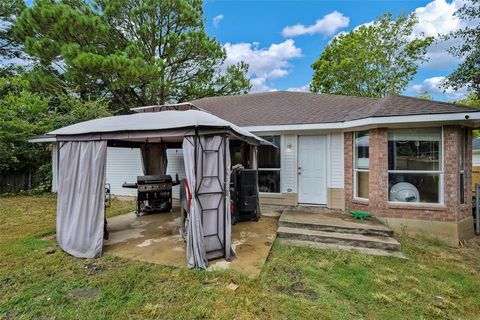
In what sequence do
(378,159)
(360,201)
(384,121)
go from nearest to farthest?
(384,121) → (378,159) → (360,201)

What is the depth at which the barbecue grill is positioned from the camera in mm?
6050

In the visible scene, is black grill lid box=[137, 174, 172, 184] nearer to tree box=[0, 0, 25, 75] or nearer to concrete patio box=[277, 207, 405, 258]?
concrete patio box=[277, 207, 405, 258]

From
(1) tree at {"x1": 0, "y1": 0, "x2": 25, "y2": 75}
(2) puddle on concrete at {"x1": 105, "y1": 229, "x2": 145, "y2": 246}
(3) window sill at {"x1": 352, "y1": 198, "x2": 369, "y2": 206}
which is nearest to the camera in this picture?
(2) puddle on concrete at {"x1": 105, "y1": 229, "x2": 145, "y2": 246}

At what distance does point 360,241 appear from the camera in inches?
170

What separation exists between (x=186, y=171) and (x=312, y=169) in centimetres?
456

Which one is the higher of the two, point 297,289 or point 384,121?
point 384,121

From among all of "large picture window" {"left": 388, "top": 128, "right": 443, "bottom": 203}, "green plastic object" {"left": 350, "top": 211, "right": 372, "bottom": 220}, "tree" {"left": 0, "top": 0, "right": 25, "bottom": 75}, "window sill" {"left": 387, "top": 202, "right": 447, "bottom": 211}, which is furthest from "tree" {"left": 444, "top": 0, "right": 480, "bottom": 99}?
"tree" {"left": 0, "top": 0, "right": 25, "bottom": 75}

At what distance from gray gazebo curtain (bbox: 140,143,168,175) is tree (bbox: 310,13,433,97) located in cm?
1639

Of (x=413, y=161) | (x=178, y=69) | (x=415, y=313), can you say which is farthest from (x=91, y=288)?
(x=178, y=69)

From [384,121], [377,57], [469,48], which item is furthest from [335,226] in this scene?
[377,57]

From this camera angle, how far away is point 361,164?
592 centimetres

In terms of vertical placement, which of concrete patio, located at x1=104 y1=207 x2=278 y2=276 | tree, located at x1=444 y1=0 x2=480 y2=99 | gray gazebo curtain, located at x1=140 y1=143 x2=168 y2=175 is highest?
tree, located at x1=444 y1=0 x2=480 y2=99

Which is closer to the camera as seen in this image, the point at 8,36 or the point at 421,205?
the point at 421,205

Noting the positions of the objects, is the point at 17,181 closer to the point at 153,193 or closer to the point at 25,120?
the point at 25,120
